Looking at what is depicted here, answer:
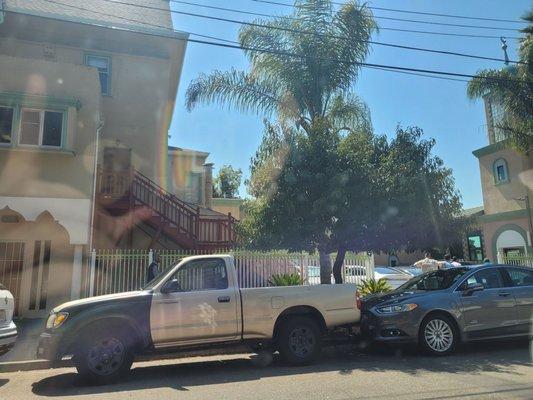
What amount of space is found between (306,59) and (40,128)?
24.1 feet

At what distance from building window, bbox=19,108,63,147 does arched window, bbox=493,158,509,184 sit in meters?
17.7

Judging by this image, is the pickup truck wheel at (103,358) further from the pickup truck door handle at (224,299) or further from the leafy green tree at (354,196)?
the leafy green tree at (354,196)

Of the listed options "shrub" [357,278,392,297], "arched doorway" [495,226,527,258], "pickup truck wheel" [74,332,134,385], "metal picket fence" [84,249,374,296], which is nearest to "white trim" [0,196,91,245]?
"metal picket fence" [84,249,374,296]

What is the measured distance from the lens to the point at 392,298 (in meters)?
8.69

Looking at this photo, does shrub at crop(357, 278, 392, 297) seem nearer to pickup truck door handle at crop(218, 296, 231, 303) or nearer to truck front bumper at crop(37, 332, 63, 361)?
pickup truck door handle at crop(218, 296, 231, 303)

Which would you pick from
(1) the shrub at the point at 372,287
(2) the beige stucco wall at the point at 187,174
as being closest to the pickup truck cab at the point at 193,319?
(1) the shrub at the point at 372,287

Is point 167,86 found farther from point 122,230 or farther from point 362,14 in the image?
point 362,14

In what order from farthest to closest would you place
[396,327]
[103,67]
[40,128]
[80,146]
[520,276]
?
[103,67]
[80,146]
[40,128]
[520,276]
[396,327]

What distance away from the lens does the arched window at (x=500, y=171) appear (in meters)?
20.9

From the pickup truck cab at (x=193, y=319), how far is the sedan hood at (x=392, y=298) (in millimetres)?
775

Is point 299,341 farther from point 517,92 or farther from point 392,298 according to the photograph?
point 517,92

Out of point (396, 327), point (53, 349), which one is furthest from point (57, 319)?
point (396, 327)

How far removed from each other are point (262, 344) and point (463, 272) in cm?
398

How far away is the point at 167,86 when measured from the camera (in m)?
18.1
